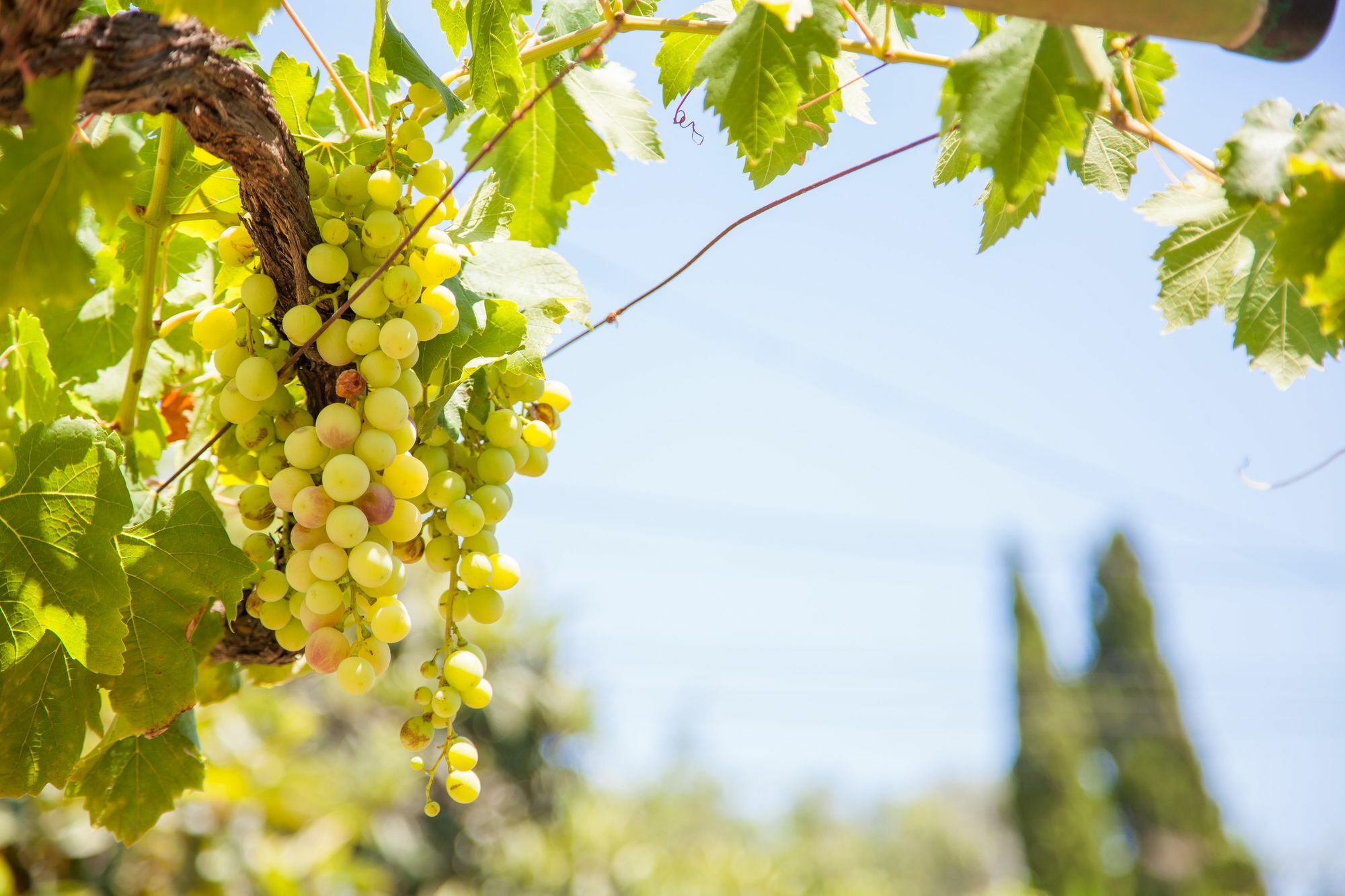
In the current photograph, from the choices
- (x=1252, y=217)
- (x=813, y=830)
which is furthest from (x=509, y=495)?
(x=813, y=830)

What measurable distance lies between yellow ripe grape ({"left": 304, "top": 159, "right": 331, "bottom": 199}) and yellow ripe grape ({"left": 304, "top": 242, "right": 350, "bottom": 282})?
0.05 metres

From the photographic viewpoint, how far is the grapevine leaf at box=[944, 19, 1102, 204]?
584mm

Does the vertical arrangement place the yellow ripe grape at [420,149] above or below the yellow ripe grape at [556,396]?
above

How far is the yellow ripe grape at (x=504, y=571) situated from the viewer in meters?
0.70

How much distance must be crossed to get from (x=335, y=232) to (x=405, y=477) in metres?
0.17

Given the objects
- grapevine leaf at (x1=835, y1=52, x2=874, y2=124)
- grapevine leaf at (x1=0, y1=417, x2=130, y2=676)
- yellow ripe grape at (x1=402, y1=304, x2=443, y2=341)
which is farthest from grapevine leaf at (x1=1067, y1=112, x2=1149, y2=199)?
grapevine leaf at (x1=0, y1=417, x2=130, y2=676)

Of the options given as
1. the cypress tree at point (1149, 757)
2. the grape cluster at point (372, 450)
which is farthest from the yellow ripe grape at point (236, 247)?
the cypress tree at point (1149, 757)

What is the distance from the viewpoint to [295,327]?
62 cm

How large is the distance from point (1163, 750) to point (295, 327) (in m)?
16.9

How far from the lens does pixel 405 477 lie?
632mm

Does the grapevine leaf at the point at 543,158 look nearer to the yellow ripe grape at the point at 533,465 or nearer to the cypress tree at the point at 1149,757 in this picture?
the yellow ripe grape at the point at 533,465

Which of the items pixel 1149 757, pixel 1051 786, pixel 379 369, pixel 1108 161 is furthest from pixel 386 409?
pixel 1149 757

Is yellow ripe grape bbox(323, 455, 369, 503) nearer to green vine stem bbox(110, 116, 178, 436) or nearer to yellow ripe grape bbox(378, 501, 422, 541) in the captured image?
yellow ripe grape bbox(378, 501, 422, 541)

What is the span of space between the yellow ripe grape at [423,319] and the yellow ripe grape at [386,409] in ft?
0.12
